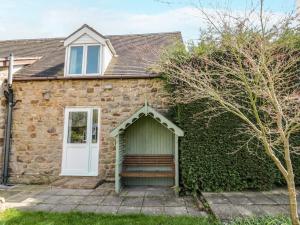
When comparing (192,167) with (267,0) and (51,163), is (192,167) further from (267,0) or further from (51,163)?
(51,163)

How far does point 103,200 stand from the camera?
6.83m

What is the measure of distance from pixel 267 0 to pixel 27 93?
940 centimetres

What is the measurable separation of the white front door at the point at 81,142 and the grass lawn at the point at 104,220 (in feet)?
12.6

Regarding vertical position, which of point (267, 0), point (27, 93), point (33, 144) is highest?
point (267, 0)

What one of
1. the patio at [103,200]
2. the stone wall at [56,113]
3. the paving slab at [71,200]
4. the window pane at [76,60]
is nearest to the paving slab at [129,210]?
the patio at [103,200]

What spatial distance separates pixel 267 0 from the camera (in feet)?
15.1

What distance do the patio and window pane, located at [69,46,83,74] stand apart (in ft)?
16.3

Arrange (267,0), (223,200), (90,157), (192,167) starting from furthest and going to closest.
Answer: (90,157), (192,167), (223,200), (267,0)

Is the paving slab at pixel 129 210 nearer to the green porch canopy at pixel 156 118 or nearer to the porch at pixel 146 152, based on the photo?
the porch at pixel 146 152

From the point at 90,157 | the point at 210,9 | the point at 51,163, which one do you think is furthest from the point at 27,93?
the point at 210,9

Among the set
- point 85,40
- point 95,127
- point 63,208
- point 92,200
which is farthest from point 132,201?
point 85,40

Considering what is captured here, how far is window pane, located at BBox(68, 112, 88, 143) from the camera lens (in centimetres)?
975

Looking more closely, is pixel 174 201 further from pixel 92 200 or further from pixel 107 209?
pixel 92 200

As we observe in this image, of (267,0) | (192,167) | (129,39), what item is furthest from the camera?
(129,39)
